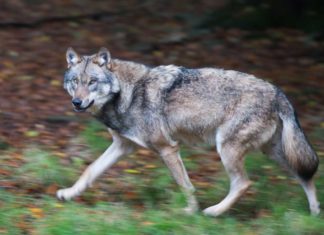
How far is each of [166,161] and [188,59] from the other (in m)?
5.08

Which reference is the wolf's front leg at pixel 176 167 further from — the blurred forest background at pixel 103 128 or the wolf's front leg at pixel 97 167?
the wolf's front leg at pixel 97 167

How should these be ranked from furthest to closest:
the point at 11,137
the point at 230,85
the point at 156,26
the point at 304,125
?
1. the point at 156,26
2. the point at 304,125
3. the point at 11,137
4. the point at 230,85

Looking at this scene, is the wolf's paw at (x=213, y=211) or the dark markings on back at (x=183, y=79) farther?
the dark markings on back at (x=183, y=79)

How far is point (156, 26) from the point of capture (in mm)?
12938

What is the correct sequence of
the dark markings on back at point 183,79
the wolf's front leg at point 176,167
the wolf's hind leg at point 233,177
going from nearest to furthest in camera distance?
the wolf's hind leg at point 233,177 → the wolf's front leg at point 176,167 → the dark markings on back at point 183,79

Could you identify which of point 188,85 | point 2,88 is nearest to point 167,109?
point 188,85

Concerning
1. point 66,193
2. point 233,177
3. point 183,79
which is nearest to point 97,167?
point 66,193

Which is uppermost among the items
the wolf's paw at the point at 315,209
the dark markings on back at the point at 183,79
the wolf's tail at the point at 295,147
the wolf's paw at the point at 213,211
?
the dark markings on back at the point at 183,79

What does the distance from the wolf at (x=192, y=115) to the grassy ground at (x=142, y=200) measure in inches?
9.7

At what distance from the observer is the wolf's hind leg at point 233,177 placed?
6.58m

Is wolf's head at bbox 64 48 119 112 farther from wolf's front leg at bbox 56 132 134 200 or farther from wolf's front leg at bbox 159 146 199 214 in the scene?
wolf's front leg at bbox 159 146 199 214

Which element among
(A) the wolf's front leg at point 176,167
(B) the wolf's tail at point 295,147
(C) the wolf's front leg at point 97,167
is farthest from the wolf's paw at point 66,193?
(B) the wolf's tail at point 295,147

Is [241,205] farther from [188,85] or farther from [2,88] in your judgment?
[2,88]

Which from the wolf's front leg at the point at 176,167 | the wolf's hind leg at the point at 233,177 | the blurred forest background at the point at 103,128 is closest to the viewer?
the blurred forest background at the point at 103,128
